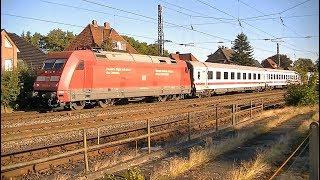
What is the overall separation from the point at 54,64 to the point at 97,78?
2.39m

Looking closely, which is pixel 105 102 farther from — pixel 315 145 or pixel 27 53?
A: pixel 27 53

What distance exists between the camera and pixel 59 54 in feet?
71.9

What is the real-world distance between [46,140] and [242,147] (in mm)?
6350

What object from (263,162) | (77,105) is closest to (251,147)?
(263,162)

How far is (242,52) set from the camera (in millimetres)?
93375

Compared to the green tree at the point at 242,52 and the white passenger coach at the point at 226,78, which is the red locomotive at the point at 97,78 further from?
the green tree at the point at 242,52

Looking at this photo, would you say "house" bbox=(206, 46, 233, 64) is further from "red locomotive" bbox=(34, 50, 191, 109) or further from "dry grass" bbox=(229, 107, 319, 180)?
"dry grass" bbox=(229, 107, 319, 180)

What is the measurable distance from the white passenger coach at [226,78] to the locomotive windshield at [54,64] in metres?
13.9

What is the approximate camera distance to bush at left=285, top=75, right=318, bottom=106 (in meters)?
26.1

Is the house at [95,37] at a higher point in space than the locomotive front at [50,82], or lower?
higher

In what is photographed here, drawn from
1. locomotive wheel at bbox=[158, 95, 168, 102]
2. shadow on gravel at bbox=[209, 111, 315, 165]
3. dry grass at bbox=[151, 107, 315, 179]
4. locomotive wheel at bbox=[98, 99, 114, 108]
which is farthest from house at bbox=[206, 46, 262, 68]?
dry grass at bbox=[151, 107, 315, 179]

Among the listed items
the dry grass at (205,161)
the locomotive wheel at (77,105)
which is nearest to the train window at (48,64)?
the locomotive wheel at (77,105)

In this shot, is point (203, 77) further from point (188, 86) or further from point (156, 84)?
point (156, 84)

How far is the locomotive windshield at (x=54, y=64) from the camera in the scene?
21.2 meters
